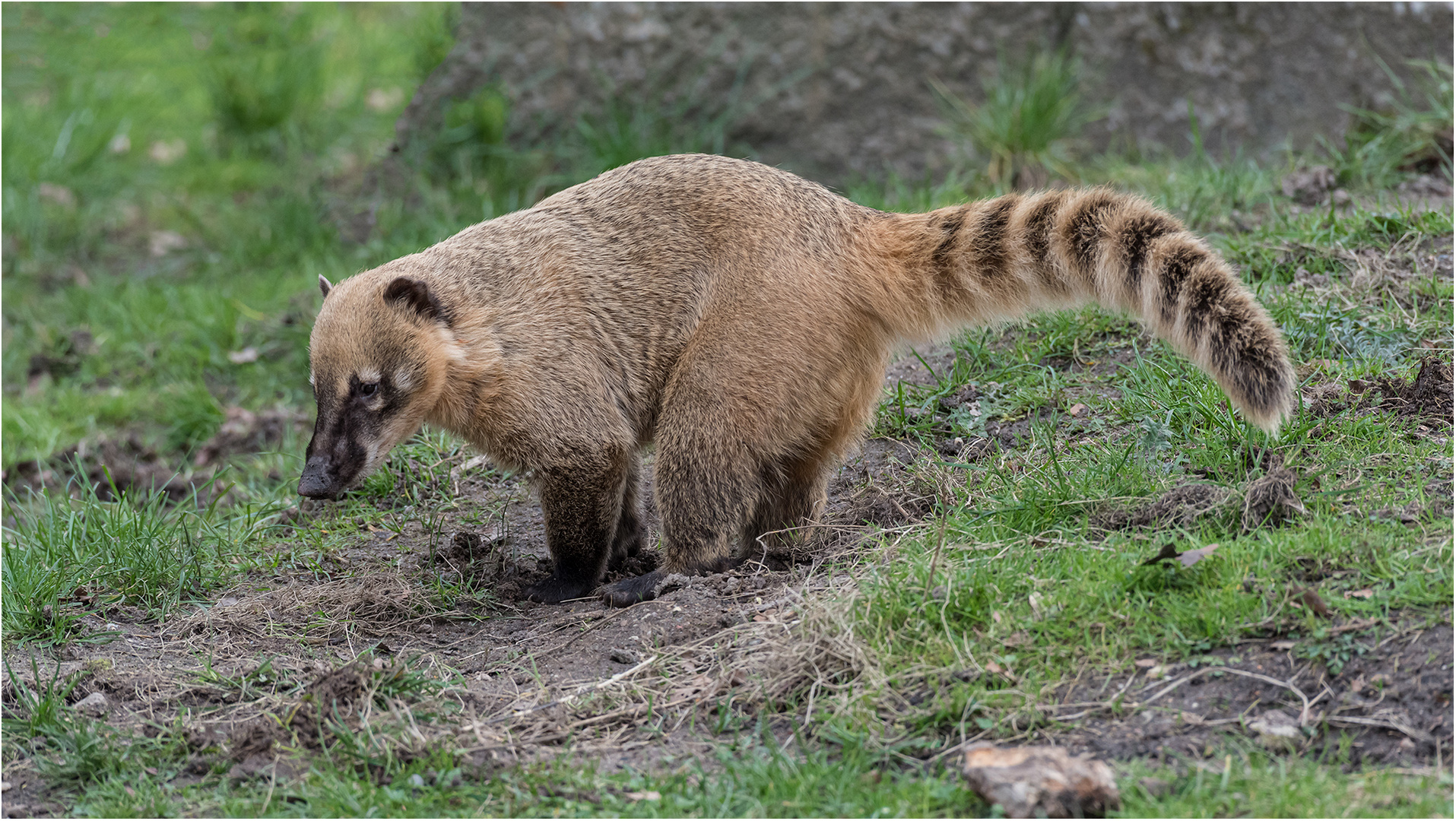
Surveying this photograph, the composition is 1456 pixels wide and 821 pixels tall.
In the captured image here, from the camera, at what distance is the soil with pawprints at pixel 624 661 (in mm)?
2930

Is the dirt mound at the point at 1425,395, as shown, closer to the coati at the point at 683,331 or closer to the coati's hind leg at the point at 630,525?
the coati at the point at 683,331

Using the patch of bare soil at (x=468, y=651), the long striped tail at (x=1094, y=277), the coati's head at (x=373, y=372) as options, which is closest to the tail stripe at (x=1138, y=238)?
the long striped tail at (x=1094, y=277)

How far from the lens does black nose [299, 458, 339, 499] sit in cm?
407

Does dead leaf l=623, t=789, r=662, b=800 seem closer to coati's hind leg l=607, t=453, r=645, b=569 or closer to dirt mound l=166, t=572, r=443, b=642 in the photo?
dirt mound l=166, t=572, r=443, b=642

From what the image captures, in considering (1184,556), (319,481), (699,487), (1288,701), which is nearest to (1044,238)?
(1184,556)

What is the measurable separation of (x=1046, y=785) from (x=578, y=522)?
6.95 feet

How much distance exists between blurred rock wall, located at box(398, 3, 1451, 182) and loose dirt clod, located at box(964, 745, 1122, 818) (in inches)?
202

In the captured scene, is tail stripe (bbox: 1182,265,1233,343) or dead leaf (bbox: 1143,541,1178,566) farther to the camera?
tail stripe (bbox: 1182,265,1233,343)

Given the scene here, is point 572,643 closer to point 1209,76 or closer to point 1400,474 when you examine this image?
point 1400,474

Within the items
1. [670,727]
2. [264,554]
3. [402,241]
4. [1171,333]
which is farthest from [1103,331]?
[402,241]

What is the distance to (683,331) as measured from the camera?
14.4 ft

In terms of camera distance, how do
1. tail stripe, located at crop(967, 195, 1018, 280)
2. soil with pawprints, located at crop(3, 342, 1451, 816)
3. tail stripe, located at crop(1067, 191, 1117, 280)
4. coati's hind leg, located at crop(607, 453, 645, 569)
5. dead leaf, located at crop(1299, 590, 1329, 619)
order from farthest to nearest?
coati's hind leg, located at crop(607, 453, 645, 569) < tail stripe, located at crop(967, 195, 1018, 280) < tail stripe, located at crop(1067, 191, 1117, 280) < dead leaf, located at crop(1299, 590, 1329, 619) < soil with pawprints, located at crop(3, 342, 1451, 816)

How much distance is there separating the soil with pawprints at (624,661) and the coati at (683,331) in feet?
0.97

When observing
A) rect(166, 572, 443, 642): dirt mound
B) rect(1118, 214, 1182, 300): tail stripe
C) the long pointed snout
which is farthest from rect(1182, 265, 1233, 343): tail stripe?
the long pointed snout
